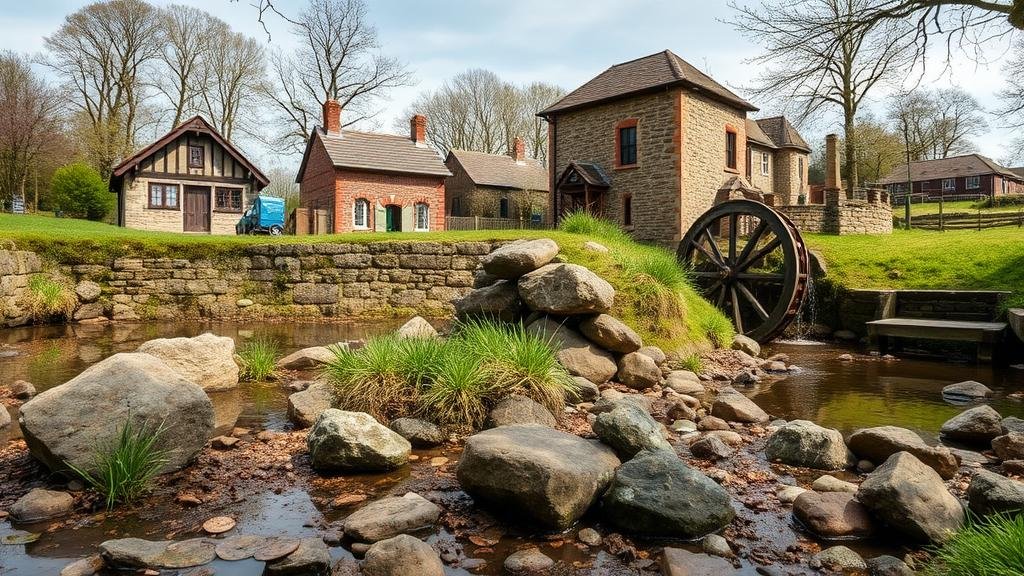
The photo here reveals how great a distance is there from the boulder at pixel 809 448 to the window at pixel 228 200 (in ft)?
90.2

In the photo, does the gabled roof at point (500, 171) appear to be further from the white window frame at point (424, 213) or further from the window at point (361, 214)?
the window at point (361, 214)

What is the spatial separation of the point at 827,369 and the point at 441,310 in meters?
7.77

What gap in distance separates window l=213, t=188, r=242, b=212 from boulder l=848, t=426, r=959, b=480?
27.9m

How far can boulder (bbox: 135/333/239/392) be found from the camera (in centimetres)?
592

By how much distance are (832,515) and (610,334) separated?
3639mm

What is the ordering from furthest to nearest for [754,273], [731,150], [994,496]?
[731,150]
[754,273]
[994,496]

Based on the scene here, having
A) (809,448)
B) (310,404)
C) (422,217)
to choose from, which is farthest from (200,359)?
(422,217)

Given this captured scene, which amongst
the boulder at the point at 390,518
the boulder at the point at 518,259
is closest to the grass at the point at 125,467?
the boulder at the point at 390,518

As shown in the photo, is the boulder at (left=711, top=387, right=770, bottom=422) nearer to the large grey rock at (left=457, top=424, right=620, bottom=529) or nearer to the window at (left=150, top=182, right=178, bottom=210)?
the large grey rock at (left=457, top=424, right=620, bottom=529)

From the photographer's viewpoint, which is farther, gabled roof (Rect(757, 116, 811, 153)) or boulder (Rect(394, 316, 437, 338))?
gabled roof (Rect(757, 116, 811, 153))

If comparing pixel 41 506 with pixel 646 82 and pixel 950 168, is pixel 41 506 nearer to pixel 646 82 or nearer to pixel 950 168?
pixel 646 82

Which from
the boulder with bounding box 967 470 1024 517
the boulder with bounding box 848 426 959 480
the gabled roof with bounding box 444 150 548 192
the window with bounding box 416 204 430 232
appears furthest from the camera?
the gabled roof with bounding box 444 150 548 192

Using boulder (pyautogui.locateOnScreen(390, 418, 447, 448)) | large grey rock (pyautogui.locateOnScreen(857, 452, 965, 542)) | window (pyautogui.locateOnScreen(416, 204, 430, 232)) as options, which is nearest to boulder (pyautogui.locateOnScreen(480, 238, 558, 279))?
boulder (pyautogui.locateOnScreen(390, 418, 447, 448))

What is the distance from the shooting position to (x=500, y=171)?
3628 centimetres
